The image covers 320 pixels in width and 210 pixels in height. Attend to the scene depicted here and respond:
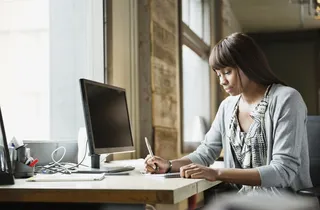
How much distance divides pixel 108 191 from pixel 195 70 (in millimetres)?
3958

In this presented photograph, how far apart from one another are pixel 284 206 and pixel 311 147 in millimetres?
556

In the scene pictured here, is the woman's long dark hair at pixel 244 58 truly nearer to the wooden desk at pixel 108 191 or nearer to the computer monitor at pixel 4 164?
the wooden desk at pixel 108 191

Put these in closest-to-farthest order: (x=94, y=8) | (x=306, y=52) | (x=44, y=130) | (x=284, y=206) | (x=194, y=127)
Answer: (x=284, y=206), (x=44, y=130), (x=94, y=8), (x=194, y=127), (x=306, y=52)

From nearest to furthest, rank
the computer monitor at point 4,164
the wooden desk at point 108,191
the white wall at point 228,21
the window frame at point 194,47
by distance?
1. the wooden desk at point 108,191
2. the computer monitor at point 4,164
3. the window frame at point 194,47
4. the white wall at point 228,21

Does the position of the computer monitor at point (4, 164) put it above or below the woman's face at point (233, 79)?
below

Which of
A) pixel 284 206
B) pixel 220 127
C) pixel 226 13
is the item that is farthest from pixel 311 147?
pixel 226 13

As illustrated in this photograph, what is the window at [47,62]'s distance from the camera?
2.72 m

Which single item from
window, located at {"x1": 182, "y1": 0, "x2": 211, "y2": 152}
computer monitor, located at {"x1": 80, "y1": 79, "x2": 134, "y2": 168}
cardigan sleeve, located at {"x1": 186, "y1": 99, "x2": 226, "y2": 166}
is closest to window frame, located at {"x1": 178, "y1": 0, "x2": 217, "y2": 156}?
window, located at {"x1": 182, "y1": 0, "x2": 211, "y2": 152}

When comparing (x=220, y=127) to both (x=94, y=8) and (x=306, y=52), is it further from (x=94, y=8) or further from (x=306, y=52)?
(x=306, y=52)

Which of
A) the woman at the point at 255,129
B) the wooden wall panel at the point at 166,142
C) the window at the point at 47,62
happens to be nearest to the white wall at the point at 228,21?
the wooden wall panel at the point at 166,142

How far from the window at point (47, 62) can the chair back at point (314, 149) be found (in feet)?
4.13

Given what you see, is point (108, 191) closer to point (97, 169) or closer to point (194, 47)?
point (97, 169)

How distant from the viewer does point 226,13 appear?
21.8ft

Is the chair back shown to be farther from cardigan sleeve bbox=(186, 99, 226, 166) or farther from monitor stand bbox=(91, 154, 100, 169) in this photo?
monitor stand bbox=(91, 154, 100, 169)
